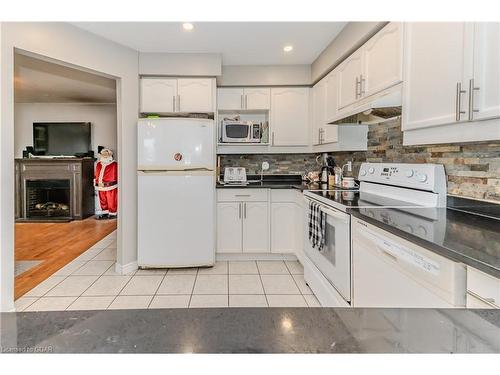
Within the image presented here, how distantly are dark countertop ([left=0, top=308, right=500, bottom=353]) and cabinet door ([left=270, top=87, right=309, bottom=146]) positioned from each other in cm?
323

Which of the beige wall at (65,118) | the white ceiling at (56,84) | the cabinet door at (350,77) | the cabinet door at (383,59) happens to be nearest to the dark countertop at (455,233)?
the cabinet door at (383,59)

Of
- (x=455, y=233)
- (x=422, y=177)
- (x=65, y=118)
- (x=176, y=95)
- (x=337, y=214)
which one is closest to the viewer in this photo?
(x=455, y=233)

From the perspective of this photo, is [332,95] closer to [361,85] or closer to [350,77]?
[350,77]

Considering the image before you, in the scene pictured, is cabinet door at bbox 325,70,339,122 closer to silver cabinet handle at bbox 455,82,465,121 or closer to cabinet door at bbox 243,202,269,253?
cabinet door at bbox 243,202,269,253

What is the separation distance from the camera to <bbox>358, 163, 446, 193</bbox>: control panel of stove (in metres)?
1.79

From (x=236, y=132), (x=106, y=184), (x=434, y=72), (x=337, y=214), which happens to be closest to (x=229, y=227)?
(x=236, y=132)

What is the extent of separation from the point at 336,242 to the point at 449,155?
0.89 meters

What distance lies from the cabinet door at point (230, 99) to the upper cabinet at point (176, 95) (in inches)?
12.3

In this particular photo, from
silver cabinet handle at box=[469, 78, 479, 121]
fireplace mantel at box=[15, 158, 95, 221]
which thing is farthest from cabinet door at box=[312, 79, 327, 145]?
fireplace mantel at box=[15, 158, 95, 221]

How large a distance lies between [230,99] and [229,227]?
1.56 metres

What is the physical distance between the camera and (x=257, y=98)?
3607 millimetres

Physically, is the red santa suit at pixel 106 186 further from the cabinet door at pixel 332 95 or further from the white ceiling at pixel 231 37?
the cabinet door at pixel 332 95
